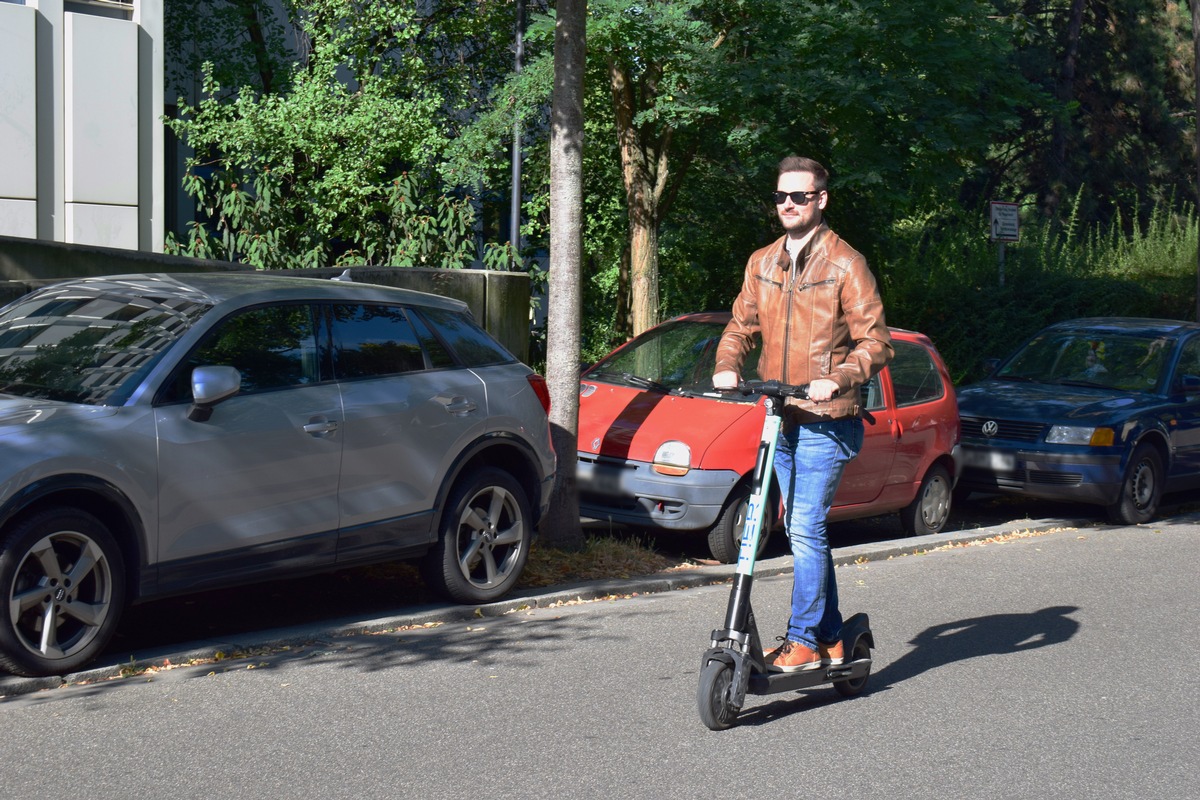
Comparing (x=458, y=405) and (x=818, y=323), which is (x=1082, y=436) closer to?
(x=458, y=405)

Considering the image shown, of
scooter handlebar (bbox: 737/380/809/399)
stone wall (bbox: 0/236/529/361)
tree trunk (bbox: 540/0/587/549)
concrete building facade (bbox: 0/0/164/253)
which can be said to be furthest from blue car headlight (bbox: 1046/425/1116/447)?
concrete building facade (bbox: 0/0/164/253)

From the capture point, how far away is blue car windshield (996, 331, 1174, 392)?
13.0 meters

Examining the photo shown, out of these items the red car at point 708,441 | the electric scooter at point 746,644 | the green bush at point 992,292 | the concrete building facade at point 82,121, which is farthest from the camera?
the green bush at point 992,292

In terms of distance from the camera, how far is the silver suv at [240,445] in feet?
18.8

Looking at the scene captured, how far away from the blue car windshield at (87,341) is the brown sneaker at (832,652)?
3108mm

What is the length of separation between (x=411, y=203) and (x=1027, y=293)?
9530 millimetres

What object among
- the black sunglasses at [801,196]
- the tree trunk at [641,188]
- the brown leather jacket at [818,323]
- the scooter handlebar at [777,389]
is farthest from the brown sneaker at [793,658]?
the tree trunk at [641,188]

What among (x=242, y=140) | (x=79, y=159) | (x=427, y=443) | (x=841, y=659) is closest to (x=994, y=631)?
(x=841, y=659)

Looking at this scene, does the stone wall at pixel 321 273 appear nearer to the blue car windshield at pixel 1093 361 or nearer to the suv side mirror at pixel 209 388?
the blue car windshield at pixel 1093 361

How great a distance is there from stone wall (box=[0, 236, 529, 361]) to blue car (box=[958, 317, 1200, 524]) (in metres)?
4.29

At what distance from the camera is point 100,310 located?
6.71m

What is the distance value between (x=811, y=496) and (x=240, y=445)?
2.56m

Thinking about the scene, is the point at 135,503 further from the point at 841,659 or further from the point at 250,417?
the point at 841,659

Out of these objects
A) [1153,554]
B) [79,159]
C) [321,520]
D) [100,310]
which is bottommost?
[1153,554]
